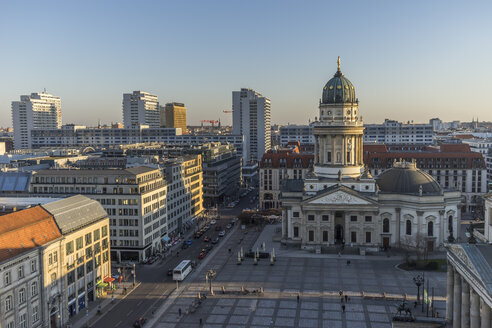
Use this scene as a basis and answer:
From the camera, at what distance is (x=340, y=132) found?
128 meters

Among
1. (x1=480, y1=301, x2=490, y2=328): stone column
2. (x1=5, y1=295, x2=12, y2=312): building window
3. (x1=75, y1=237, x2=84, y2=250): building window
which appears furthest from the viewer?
(x1=75, y1=237, x2=84, y2=250): building window

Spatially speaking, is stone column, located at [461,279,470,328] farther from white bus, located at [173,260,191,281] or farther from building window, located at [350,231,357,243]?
building window, located at [350,231,357,243]

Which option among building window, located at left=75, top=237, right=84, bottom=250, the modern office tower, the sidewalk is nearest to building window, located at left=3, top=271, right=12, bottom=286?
the sidewalk

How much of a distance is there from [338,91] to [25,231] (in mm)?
89200

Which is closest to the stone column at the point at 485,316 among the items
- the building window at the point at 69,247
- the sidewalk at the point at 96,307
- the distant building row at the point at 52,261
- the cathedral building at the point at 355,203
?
the distant building row at the point at 52,261

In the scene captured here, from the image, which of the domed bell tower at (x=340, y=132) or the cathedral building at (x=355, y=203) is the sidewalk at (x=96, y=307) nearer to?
the cathedral building at (x=355, y=203)

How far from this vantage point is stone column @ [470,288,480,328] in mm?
51206

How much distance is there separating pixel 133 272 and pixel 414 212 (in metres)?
68.7

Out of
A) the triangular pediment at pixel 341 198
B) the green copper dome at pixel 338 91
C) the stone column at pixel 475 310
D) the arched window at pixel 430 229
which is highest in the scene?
the green copper dome at pixel 338 91

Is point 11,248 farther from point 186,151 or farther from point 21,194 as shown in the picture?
point 186,151

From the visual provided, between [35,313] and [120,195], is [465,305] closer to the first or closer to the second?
[35,313]

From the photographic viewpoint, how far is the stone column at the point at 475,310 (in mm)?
51206

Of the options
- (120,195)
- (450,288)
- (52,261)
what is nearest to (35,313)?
(52,261)

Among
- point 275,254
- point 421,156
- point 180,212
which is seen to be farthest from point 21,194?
point 421,156
